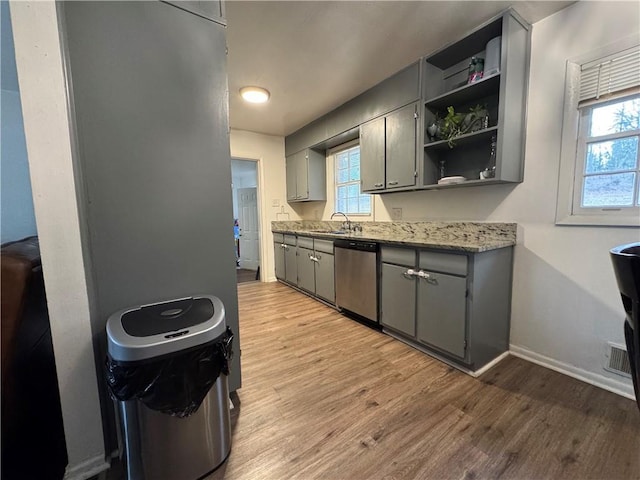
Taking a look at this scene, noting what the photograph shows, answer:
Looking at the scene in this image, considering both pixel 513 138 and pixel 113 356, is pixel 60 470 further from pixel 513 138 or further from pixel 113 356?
pixel 513 138

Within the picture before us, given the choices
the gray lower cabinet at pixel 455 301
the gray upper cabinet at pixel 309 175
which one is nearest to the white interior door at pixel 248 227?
the gray upper cabinet at pixel 309 175

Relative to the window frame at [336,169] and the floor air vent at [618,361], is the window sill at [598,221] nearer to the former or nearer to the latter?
the floor air vent at [618,361]

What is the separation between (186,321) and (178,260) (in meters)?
0.37

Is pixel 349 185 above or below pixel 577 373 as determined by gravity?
above

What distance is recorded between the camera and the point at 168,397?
0.99 metres

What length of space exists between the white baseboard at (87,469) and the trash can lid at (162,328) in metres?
0.62

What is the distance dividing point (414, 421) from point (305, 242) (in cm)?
249

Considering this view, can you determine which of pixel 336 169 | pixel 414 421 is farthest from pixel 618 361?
pixel 336 169

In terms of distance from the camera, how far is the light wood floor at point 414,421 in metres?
1.16

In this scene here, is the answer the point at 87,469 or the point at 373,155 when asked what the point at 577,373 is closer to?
the point at 373,155

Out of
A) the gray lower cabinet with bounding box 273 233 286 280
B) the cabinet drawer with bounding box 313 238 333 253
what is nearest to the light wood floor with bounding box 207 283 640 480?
the cabinet drawer with bounding box 313 238 333 253

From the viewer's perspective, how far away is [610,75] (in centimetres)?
159

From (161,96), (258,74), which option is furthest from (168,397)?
(258,74)

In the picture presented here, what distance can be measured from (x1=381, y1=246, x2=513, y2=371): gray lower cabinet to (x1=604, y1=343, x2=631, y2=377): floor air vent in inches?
21.9
